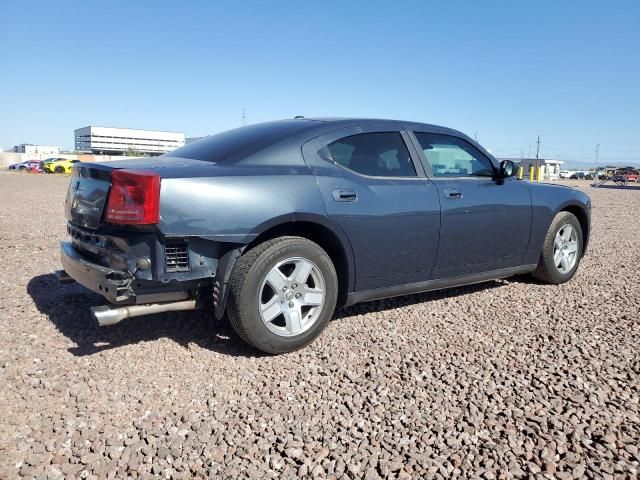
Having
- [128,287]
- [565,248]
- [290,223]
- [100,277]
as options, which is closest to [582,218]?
[565,248]

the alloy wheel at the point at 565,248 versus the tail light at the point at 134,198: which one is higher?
the tail light at the point at 134,198

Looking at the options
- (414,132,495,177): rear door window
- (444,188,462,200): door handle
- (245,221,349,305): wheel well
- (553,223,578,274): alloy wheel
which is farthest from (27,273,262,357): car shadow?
(553,223,578,274): alloy wheel

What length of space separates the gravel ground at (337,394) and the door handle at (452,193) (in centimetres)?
94

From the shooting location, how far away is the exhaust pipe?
9.33 feet

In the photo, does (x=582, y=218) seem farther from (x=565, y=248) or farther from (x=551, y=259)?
(x=551, y=259)

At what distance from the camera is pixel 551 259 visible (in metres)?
4.90

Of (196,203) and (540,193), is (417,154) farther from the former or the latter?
(196,203)

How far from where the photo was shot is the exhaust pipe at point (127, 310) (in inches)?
112

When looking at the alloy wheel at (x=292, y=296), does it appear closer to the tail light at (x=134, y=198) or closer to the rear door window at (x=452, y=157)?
the tail light at (x=134, y=198)

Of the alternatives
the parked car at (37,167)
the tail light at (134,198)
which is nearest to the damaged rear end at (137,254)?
the tail light at (134,198)

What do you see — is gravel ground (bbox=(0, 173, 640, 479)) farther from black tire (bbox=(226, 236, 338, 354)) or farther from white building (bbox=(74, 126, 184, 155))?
white building (bbox=(74, 126, 184, 155))

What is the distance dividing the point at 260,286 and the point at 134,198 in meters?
0.88

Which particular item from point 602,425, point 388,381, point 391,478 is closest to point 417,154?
point 388,381

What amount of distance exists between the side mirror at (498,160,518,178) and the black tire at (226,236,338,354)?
198 cm
